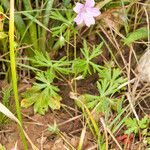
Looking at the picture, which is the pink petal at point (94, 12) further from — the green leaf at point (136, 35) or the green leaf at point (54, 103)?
the green leaf at point (54, 103)

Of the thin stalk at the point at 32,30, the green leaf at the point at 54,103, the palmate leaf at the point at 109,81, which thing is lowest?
the green leaf at the point at 54,103

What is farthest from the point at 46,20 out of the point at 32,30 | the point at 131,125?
the point at 131,125

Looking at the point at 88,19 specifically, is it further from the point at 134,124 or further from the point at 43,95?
the point at 134,124

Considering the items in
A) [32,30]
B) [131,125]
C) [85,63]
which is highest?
[32,30]

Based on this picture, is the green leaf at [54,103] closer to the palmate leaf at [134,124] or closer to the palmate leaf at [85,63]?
the palmate leaf at [85,63]

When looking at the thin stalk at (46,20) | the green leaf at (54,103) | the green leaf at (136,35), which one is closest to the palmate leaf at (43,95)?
the green leaf at (54,103)

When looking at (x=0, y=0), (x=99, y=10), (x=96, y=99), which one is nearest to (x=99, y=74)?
(x=96, y=99)

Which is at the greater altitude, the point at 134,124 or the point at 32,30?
the point at 32,30

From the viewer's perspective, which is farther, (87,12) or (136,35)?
(136,35)

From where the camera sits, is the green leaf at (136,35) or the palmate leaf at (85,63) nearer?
the palmate leaf at (85,63)

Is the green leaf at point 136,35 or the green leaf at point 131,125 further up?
the green leaf at point 136,35
